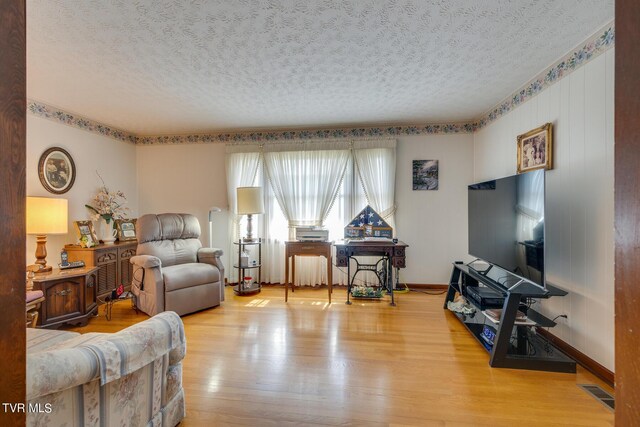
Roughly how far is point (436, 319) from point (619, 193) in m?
2.60

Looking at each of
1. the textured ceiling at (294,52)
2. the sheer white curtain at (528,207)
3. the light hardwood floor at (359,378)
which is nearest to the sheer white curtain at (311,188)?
the textured ceiling at (294,52)

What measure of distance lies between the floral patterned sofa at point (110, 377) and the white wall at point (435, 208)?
3162mm

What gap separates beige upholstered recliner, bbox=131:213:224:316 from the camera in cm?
280

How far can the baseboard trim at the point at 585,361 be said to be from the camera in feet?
5.82

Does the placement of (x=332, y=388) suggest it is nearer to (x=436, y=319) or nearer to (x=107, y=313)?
(x=436, y=319)

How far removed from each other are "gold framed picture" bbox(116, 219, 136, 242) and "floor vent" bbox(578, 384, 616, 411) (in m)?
4.81

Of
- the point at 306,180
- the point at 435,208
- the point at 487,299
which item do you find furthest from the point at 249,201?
the point at 487,299

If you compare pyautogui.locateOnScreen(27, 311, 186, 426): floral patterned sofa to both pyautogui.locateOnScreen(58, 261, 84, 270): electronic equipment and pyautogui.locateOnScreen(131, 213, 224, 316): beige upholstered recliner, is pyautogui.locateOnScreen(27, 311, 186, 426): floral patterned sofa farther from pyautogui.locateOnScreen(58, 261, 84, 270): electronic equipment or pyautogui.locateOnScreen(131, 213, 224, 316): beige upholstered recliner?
pyautogui.locateOnScreen(58, 261, 84, 270): electronic equipment

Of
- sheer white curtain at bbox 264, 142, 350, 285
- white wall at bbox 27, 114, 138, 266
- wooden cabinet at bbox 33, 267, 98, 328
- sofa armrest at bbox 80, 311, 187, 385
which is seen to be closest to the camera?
sofa armrest at bbox 80, 311, 187, 385

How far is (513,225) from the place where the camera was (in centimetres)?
215

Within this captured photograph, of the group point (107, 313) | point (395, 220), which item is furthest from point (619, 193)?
point (107, 313)

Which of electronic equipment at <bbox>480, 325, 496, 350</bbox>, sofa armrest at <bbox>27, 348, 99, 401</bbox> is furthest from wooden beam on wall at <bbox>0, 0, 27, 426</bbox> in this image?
electronic equipment at <bbox>480, 325, 496, 350</bbox>

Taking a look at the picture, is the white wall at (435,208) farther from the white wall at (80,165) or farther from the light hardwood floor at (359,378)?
the white wall at (80,165)

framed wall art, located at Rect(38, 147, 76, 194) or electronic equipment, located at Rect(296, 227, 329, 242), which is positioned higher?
framed wall art, located at Rect(38, 147, 76, 194)
